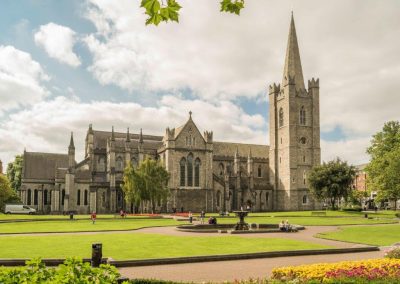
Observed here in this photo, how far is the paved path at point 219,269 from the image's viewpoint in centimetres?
1595

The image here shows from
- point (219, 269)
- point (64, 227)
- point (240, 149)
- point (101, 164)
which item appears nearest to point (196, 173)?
point (101, 164)

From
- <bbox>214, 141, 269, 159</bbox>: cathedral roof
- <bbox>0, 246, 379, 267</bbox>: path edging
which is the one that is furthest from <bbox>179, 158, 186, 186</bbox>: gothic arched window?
<bbox>0, 246, 379, 267</bbox>: path edging

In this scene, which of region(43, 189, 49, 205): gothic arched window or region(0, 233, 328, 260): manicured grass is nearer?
region(0, 233, 328, 260): manicured grass

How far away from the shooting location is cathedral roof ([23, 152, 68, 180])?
79.9 metres

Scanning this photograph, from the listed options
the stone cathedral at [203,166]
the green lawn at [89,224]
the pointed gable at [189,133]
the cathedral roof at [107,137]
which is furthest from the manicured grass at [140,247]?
the cathedral roof at [107,137]

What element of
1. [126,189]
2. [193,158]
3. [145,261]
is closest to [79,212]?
[126,189]

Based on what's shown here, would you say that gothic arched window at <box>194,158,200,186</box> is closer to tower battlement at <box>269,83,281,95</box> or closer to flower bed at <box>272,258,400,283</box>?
→ tower battlement at <box>269,83,281,95</box>

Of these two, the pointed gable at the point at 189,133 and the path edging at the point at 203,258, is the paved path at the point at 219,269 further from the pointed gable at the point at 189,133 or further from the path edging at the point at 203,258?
the pointed gable at the point at 189,133

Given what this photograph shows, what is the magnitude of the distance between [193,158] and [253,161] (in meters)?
19.1

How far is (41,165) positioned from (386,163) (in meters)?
61.2

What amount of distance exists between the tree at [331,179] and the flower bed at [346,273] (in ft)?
207

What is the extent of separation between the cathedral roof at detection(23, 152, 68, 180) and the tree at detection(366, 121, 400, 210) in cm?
5623

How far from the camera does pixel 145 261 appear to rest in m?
18.6

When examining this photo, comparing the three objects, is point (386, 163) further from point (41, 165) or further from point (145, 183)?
point (41, 165)
